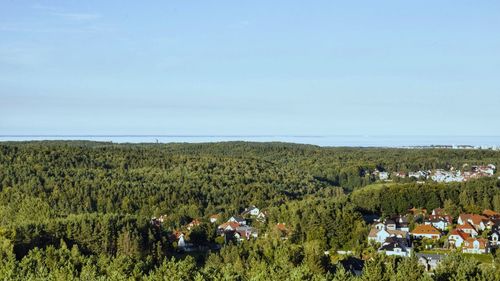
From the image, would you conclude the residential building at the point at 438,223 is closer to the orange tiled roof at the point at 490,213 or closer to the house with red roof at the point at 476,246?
the orange tiled roof at the point at 490,213

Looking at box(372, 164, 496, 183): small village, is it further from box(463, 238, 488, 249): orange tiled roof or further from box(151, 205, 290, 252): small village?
box(463, 238, 488, 249): orange tiled roof

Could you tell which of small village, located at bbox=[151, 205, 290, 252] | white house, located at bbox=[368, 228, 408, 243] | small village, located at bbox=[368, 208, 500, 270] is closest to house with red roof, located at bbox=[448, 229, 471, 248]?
small village, located at bbox=[368, 208, 500, 270]

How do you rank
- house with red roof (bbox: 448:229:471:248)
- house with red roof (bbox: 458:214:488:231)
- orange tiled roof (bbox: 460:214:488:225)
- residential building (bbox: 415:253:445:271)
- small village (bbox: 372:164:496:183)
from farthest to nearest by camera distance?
small village (bbox: 372:164:496:183)
orange tiled roof (bbox: 460:214:488:225)
house with red roof (bbox: 458:214:488:231)
house with red roof (bbox: 448:229:471:248)
residential building (bbox: 415:253:445:271)

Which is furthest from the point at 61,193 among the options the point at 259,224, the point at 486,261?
the point at 486,261

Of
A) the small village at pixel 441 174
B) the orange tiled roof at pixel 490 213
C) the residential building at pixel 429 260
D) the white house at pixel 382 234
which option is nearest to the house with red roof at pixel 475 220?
the orange tiled roof at pixel 490 213

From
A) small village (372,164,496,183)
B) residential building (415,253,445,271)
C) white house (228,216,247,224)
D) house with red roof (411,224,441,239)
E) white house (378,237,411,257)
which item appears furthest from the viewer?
small village (372,164,496,183)

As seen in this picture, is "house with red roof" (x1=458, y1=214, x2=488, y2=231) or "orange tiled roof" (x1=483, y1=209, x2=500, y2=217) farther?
"orange tiled roof" (x1=483, y1=209, x2=500, y2=217)
